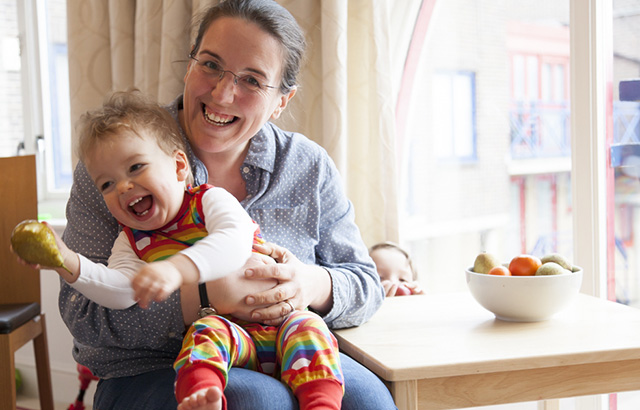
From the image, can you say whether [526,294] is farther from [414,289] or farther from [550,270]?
[414,289]

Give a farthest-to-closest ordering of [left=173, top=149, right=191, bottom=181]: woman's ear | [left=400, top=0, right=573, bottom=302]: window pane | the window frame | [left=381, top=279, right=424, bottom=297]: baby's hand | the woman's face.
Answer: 1. the window frame
2. [left=400, top=0, right=573, bottom=302]: window pane
3. [left=381, top=279, right=424, bottom=297]: baby's hand
4. the woman's face
5. [left=173, top=149, right=191, bottom=181]: woman's ear

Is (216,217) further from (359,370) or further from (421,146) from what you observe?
(421,146)

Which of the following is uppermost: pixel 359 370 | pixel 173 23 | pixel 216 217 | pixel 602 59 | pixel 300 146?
pixel 173 23

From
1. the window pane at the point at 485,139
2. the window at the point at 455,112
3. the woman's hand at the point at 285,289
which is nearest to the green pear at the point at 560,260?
the woman's hand at the point at 285,289

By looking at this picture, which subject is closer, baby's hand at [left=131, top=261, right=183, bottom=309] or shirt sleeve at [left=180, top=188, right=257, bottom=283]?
baby's hand at [left=131, top=261, right=183, bottom=309]

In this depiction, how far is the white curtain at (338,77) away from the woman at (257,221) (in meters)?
0.58

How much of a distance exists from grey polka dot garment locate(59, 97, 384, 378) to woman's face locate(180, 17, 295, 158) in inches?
2.9

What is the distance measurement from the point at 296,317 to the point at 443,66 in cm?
200

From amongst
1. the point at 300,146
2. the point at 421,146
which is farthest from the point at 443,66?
the point at 300,146

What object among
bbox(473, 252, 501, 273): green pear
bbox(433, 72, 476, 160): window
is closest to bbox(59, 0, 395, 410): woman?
bbox(473, 252, 501, 273): green pear

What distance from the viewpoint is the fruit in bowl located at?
1365 millimetres

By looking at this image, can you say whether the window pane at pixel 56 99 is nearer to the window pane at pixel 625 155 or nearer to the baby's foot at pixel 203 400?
the window pane at pixel 625 155

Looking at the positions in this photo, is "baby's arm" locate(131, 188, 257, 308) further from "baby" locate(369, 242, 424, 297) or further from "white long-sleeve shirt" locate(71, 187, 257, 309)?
"baby" locate(369, 242, 424, 297)

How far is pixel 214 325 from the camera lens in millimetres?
1129
